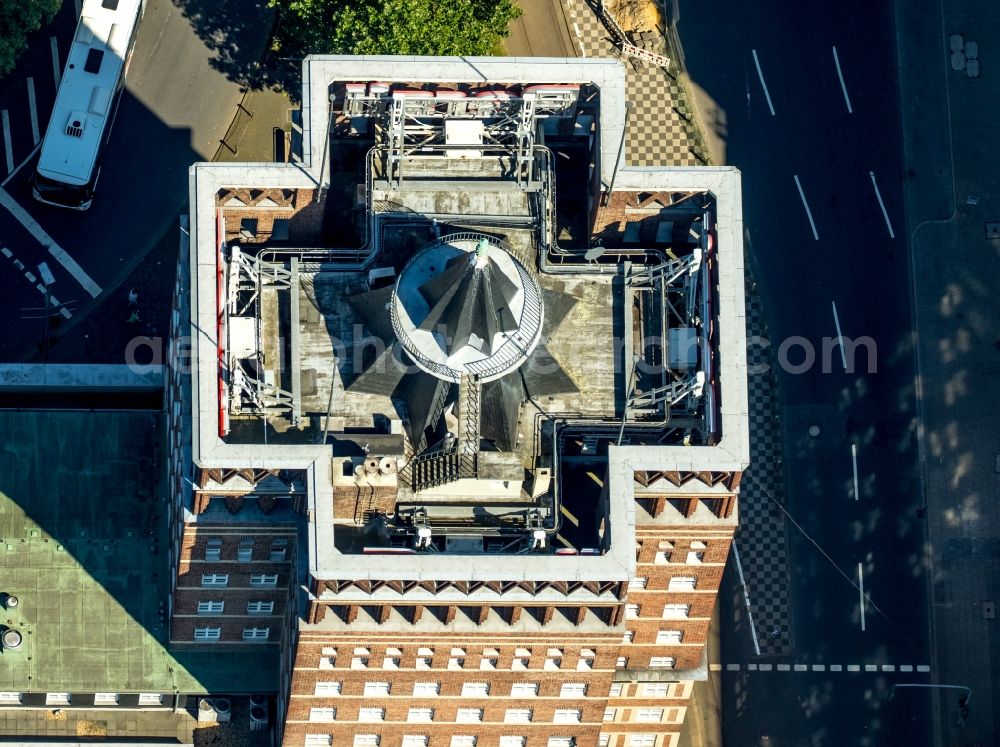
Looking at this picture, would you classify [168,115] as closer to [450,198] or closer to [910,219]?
[450,198]

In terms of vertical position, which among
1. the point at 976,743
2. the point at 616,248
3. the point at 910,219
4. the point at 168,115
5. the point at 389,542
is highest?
the point at 168,115

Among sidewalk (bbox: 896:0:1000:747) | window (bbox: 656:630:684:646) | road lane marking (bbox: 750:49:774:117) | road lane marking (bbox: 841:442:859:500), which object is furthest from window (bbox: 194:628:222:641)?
road lane marking (bbox: 750:49:774:117)

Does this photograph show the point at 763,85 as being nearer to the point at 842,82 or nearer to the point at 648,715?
the point at 842,82

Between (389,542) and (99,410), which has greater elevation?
(99,410)

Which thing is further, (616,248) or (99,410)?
(99,410)

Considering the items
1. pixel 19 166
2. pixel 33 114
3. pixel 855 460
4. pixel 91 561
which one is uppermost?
pixel 33 114

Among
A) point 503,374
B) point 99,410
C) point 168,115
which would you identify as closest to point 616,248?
point 503,374

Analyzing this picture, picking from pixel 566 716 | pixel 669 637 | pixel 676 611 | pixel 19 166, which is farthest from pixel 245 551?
pixel 19 166
